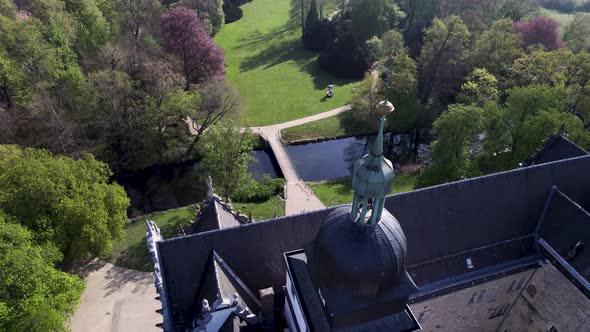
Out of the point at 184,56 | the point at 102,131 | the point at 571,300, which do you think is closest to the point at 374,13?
the point at 184,56

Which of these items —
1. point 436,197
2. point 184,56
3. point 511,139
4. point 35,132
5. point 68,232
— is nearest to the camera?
point 436,197

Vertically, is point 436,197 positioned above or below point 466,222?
Answer: above

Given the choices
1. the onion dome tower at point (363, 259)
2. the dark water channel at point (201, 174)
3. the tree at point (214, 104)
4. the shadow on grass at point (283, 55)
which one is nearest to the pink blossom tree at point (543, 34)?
the dark water channel at point (201, 174)

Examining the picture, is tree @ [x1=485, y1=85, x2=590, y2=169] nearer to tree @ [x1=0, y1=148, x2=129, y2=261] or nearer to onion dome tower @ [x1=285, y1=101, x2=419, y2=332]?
onion dome tower @ [x1=285, y1=101, x2=419, y2=332]

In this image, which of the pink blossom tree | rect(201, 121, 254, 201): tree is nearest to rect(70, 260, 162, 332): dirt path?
rect(201, 121, 254, 201): tree

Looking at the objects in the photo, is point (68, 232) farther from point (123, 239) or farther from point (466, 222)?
point (466, 222)

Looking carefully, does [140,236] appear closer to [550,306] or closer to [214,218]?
[214,218]

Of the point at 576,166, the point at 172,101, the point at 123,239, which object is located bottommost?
the point at 123,239
